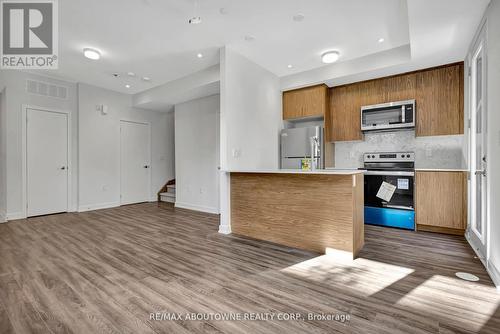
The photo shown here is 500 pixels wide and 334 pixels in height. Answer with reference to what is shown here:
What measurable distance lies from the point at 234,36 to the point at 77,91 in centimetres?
401

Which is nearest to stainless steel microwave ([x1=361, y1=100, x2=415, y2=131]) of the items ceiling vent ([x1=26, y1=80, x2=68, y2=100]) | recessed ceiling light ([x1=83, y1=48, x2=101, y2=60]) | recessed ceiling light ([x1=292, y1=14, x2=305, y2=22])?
recessed ceiling light ([x1=292, y1=14, x2=305, y2=22])

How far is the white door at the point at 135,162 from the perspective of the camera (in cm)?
593

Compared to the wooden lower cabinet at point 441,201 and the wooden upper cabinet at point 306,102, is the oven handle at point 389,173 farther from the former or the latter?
the wooden upper cabinet at point 306,102

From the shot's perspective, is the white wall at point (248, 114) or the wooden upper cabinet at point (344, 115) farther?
the wooden upper cabinet at point (344, 115)

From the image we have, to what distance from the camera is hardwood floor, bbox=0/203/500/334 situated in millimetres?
1515

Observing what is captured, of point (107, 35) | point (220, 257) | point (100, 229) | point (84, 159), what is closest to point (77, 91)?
point (84, 159)

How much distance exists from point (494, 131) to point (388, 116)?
200 centimetres

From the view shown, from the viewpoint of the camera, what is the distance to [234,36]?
10.7 ft

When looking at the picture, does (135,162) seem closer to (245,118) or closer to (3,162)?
(3,162)

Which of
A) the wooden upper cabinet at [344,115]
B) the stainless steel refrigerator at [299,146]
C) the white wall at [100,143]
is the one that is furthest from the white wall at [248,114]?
the white wall at [100,143]

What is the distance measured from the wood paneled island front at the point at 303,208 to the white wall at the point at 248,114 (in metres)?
0.49

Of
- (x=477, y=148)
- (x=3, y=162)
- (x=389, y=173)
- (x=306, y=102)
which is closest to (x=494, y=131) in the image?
(x=477, y=148)

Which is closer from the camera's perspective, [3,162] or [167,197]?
[3,162]

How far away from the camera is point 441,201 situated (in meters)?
3.35
